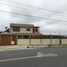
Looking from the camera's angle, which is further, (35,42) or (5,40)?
(35,42)

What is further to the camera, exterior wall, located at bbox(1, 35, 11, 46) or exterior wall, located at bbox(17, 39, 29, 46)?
exterior wall, located at bbox(17, 39, 29, 46)

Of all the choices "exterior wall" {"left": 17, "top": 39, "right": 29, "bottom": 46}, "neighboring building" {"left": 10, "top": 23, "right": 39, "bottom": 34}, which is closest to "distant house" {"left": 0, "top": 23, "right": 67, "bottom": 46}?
"exterior wall" {"left": 17, "top": 39, "right": 29, "bottom": 46}

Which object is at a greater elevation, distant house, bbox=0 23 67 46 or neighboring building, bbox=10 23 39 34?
neighboring building, bbox=10 23 39 34

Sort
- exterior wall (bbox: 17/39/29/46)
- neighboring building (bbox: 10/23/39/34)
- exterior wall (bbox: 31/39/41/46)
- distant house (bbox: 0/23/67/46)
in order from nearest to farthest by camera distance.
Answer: distant house (bbox: 0/23/67/46) < exterior wall (bbox: 17/39/29/46) < exterior wall (bbox: 31/39/41/46) < neighboring building (bbox: 10/23/39/34)

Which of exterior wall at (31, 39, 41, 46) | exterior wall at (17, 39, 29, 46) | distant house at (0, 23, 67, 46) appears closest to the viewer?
distant house at (0, 23, 67, 46)

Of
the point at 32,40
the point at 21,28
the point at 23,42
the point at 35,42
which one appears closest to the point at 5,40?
the point at 23,42

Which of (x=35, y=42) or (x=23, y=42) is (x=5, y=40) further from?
(x=35, y=42)

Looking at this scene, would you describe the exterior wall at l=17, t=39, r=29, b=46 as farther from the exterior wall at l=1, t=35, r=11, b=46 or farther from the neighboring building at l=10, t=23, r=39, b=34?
the neighboring building at l=10, t=23, r=39, b=34

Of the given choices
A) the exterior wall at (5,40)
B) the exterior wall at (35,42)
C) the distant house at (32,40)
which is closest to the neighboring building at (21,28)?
the distant house at (32,40)

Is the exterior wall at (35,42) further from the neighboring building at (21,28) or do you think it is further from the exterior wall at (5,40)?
the neighboring building at (21,28)

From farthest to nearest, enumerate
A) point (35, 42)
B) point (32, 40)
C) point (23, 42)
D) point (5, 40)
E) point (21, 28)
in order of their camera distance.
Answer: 1. point (21, 28)
2. point (35, 42)
3. point (32, 40)
4. point (23, 42)
5. point (5, 40)

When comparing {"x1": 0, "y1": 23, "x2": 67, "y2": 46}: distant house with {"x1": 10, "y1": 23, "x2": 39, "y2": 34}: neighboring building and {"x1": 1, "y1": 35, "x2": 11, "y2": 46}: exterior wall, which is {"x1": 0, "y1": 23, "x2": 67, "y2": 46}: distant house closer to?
{"x1": 1, "y1": 35, "x2": 11, "y2": 46}: exterior wall

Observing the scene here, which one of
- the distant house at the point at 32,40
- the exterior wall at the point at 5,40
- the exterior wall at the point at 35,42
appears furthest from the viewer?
the exterior wall at the point at 35,42

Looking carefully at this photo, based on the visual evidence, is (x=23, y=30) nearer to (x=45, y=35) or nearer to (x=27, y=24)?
(x=27, y=24)
